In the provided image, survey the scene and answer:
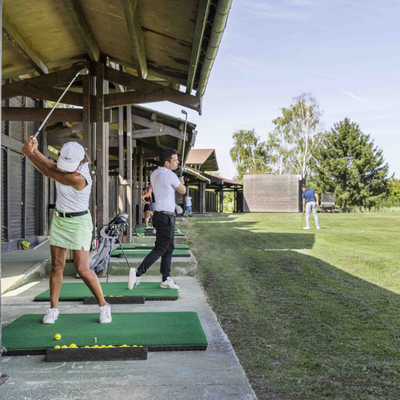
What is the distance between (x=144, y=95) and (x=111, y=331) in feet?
13.2

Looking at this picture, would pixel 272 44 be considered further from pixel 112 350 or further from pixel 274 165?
pixel 112 350

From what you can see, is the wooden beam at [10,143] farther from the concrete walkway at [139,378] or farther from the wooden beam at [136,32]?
the concrete walkway at [139,378]

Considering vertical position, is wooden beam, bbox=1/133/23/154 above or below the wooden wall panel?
above

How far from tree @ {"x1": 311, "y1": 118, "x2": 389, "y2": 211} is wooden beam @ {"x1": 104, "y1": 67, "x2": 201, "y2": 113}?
37210 mm

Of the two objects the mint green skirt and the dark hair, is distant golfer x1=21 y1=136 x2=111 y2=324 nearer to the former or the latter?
the mint green skirt

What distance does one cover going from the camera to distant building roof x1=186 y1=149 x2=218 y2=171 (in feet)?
98.3

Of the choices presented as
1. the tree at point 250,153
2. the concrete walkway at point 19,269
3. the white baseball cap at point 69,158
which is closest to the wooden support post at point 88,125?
the concrete walkway at point 19,269

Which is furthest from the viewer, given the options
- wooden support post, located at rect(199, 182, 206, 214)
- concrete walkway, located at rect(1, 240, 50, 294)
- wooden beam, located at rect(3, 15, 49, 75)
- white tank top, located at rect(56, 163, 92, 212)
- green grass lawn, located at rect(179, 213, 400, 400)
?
wooden support post, located at rect(199, 182, 206, 214)

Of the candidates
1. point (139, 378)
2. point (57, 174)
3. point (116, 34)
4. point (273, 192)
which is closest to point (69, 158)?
point (57, 174)

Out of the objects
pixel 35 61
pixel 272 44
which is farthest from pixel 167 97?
pixel 272 44

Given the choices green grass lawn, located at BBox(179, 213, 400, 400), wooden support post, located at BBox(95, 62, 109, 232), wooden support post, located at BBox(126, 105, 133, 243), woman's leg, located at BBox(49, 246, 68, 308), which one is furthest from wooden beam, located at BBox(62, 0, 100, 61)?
green grass lawn, located at BBox(179, 213, 400, 400)

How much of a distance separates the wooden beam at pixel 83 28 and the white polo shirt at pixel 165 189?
2.16 meters

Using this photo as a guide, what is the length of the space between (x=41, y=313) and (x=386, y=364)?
319 centimetres

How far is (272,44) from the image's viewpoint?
5100 cm
